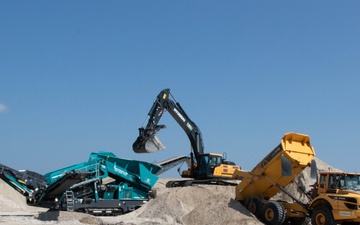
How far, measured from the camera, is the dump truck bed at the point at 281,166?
15727mm

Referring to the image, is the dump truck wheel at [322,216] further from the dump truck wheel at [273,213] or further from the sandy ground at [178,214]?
the sandy ground at [178,214]

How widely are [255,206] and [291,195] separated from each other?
4.22 feet

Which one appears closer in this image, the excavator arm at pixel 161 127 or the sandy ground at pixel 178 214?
the sandy ground at pixel 178 214

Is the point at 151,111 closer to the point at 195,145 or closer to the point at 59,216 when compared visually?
the point at 195,145

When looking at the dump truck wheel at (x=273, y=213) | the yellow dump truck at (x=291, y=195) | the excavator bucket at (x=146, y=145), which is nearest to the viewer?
the yellow dump truck at (x=291, y=195)

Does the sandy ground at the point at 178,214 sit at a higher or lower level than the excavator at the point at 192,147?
lower

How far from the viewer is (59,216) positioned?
17.0 m

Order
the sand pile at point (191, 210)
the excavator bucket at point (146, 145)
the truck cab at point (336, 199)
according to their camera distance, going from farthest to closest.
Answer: the excavator bucket at point (146, 145), the sand pile at point (191, 210), the truck cab at point (336, 199)

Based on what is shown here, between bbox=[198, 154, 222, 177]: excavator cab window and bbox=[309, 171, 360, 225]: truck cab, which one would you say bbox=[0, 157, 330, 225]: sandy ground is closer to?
bbox=[309, 171, 360, 225]: truck cab

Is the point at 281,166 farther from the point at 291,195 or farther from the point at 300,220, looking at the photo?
the point at 300,220

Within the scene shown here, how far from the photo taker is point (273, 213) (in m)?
15.4

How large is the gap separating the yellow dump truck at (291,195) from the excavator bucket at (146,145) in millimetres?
7670

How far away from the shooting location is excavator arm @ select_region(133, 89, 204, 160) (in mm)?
24625

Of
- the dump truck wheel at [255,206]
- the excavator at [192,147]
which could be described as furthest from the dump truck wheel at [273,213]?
the excavator at [192,147]
